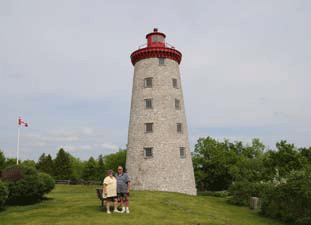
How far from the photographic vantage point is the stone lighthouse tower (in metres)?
29.1

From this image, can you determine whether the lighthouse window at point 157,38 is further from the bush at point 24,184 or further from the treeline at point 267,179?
the bush at point 24,184

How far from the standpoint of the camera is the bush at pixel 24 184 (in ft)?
59.9

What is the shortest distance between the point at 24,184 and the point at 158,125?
14990 millimetres

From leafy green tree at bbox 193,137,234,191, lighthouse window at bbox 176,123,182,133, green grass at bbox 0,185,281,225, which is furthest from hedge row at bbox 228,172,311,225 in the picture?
leafy green tree at bbox 193,137,234,191

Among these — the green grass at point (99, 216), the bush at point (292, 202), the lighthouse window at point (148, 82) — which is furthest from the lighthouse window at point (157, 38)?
the bush at point (292, 202)

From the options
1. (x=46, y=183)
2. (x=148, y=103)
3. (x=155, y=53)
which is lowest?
(x=46, y=183)

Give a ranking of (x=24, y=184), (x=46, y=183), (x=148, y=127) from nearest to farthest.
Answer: (x=24, y=184) → (x=46, y=183) → (x=148, y=127)

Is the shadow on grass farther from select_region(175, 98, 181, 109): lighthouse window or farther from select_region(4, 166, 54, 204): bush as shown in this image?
select_region(175, 98, 181, 109): lighthouse window

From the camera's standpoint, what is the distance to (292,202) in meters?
16.7

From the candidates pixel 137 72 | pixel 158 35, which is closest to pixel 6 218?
pixel 137 72

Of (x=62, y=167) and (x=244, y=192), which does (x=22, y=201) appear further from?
(x=62, y=167)

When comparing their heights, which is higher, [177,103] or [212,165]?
[177,103]

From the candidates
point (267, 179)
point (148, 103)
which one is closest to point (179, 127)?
point (148, 103)

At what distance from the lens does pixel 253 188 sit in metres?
24.8
